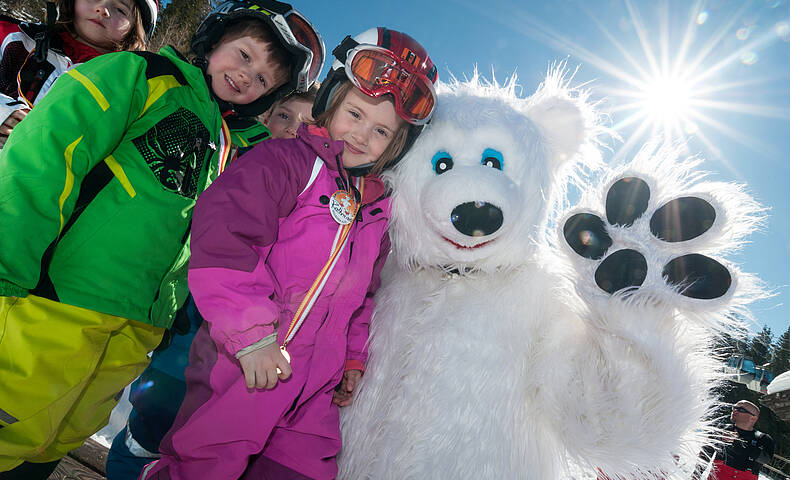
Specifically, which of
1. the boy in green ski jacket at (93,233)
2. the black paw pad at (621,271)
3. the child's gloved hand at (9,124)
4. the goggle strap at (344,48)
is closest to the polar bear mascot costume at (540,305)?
the black paw pad at (621,271)

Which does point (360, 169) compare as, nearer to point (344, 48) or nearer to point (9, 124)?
point (344, 48)

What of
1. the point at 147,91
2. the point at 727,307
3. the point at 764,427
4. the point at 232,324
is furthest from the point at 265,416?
the point at 764,427

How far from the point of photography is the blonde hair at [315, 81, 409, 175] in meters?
1.80

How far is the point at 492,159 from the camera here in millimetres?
1747

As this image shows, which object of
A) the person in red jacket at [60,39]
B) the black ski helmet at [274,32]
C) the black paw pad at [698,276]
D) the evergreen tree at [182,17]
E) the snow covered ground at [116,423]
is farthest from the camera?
the evergreen tree at [182,17]

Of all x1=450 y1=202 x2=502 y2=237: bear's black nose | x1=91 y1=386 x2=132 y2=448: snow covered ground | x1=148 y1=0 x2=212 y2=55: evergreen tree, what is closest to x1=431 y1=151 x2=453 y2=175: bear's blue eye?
x1=450 y1=202 x2=502 y2=237: bear's black nose

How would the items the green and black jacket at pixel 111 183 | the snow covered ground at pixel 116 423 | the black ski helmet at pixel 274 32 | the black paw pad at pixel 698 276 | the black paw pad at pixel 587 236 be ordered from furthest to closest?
1. the snow covered ground at pixel 116 423
2. the black ski helmet at pixel 274 32
3. the black paw pad at pixel 587 236
4. the black paw pad at pixel 698 276
5. the green and black jacket at pixel 111 183

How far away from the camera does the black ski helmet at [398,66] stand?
1.76 metres

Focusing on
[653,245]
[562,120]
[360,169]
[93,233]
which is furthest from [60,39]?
[653,245]

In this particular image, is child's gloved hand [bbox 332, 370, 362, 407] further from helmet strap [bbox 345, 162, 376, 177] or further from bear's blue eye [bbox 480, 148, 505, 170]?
bear's blue eye [bbox 480, 148, 505, 170]

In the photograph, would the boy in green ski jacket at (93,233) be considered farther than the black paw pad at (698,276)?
No

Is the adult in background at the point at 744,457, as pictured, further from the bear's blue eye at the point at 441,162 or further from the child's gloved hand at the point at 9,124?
the child's gloved hand at the point at 9,124

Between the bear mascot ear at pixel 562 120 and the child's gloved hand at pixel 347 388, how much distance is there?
4.36ft

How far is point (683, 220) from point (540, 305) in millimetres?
587
